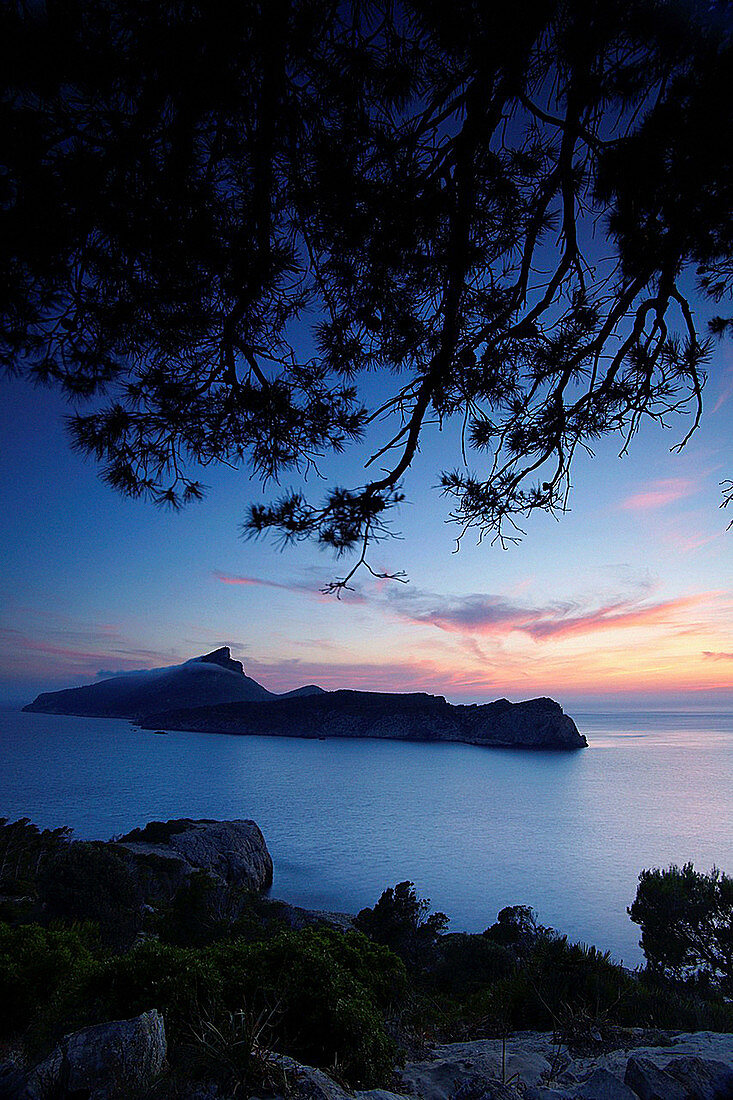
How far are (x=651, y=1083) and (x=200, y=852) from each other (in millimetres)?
22591

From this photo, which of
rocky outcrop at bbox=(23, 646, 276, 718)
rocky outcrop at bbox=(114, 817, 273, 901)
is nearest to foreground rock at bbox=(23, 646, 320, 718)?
rocky outcrop at bbox=(23, 646, 276, 718)

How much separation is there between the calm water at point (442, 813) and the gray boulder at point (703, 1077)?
19.8m

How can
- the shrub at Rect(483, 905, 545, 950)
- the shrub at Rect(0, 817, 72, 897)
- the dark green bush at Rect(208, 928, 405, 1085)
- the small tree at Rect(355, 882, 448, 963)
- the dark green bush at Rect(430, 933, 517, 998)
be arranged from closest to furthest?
the dark green bush at Rect(208, 928, 405, 1085), the dark green bush at Rect(430, 933, 517, 998), the small tree at Rect(355, 882, 448, 963), the shrub at Rect(483, 905, 545, 950), the shrub at Rect(0, 817, 72, 897)

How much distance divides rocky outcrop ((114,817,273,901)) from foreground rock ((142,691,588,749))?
7188 cm

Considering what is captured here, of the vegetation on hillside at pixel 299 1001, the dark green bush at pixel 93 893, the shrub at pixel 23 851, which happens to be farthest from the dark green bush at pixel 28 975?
the shrub at pixel 23 851

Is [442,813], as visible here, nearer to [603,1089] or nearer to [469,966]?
[469,966]

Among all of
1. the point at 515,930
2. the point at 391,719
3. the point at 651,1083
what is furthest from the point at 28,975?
the point at 391,719

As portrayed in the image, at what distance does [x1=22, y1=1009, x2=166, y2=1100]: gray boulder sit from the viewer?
155 centimetres

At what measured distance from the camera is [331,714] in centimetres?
10781

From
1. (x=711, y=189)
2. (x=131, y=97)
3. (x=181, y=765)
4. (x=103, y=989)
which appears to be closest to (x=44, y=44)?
(x=131, y=97)

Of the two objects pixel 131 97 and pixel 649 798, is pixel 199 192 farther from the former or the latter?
pixel 649 798

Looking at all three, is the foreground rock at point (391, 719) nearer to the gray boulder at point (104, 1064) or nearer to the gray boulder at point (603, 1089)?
the gray boulder at point (603, 1089)

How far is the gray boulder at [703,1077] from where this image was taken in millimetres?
1873

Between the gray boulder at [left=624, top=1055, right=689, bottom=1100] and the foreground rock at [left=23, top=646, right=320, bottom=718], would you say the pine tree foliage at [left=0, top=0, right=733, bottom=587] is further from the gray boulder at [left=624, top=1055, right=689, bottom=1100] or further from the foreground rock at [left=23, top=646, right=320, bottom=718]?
the foreground rock at [left=23, top=646, right=320, bottom=718]
